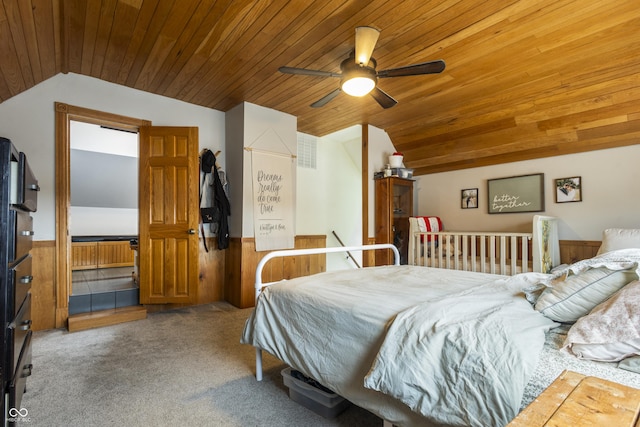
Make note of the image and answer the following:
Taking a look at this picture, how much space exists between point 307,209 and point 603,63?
357 cm

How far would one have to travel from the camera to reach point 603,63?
252cm

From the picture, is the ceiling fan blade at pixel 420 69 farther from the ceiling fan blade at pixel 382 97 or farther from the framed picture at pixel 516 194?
the framed picture at pixel 516 194

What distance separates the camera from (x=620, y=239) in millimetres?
2793

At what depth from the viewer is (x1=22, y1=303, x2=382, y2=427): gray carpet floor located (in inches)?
61.9

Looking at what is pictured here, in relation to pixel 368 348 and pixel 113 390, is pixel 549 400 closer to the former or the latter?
pixel 368 348

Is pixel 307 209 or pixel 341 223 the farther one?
pixel 341 223

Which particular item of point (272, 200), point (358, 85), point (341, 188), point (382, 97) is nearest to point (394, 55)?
point (382, 97)

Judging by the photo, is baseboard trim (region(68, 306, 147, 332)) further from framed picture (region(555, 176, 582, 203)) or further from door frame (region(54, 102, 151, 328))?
framed picture (region(555, 176, 582, 203))

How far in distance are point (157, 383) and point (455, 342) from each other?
5.96ft

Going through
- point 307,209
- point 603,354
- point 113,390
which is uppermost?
point 307,209

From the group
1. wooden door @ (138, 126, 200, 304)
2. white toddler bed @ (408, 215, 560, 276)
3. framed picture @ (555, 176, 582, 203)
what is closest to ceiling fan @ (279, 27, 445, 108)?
wooden door @ (138, 126, 200, 304)

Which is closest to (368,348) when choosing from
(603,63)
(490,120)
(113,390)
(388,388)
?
(388,388)

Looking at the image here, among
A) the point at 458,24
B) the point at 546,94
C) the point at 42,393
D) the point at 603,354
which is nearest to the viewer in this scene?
the point at 603,354

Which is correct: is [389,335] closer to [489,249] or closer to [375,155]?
[489,249]
